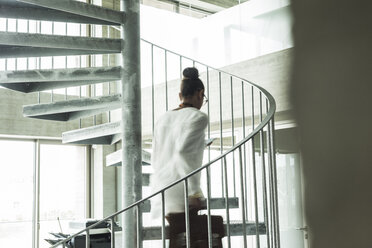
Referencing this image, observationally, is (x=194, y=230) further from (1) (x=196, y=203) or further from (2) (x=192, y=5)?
(2) (x=192, y=5)

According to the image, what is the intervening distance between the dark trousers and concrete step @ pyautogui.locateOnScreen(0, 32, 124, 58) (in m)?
1.85

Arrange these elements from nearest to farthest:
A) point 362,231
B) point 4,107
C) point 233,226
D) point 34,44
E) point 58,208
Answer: point 362,231, point 233,226, point 34,44, point 4,107, point 58,208

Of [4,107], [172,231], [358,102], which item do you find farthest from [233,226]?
[4,107]

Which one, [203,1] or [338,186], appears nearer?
[338,186]

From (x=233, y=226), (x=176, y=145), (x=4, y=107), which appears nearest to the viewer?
(x=176, y=145)

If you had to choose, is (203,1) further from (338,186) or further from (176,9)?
(338,186)

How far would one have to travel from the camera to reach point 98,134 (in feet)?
13.6

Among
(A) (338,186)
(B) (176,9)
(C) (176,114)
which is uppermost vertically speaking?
(B) (176,9)

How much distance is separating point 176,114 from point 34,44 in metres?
1.69

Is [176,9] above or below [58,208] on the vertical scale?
above

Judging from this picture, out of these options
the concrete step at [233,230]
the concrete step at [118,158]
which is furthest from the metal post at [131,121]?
the concrete step at [118,158]

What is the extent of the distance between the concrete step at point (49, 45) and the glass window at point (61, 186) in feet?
12.1

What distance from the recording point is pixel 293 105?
292mm

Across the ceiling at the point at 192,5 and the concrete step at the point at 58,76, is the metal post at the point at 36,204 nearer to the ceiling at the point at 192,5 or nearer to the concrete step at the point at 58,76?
the ceiling at the point at 192,5
